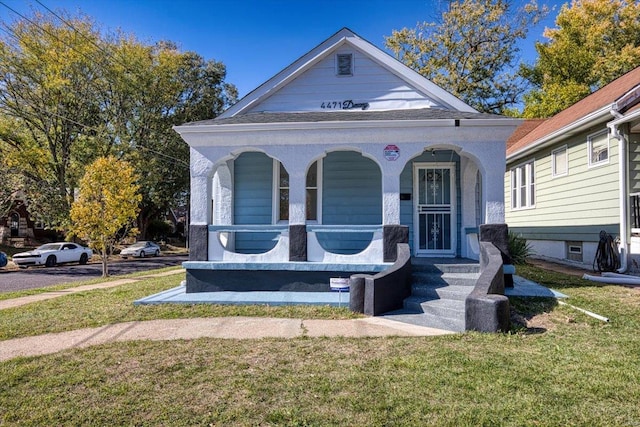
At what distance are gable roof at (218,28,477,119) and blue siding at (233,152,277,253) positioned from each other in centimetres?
125

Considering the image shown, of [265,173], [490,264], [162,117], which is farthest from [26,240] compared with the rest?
[490,264]

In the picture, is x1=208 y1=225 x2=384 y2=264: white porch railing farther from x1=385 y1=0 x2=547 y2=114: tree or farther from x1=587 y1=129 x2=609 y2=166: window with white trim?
x1=385 y1=0 x2=547 y2=114: tree

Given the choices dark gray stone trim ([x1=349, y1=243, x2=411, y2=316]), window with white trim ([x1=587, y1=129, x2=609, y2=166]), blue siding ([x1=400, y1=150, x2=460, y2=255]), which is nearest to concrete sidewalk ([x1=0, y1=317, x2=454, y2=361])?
dark gray stone trim ([x1=349, y1=243, x2=411, y2=316])

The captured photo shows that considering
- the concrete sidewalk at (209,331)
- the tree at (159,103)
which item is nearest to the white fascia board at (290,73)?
the concrete sidewalk at (209,331)

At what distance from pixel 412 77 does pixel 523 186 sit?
9134 millimetres


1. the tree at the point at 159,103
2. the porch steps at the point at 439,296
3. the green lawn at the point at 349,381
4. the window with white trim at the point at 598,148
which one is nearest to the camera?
the green lawn at the point at 349,381

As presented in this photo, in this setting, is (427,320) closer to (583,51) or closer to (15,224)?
(583,51)

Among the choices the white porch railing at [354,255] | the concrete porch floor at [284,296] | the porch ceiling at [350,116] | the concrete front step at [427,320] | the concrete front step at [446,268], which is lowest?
the concrete front step at [427,320]

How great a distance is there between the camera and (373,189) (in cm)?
971

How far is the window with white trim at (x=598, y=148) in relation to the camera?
35.3ft

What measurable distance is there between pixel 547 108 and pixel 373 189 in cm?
2049

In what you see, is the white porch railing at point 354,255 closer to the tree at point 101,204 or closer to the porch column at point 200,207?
the porch column at point 200,207

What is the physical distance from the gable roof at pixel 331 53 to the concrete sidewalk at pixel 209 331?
5444 mm

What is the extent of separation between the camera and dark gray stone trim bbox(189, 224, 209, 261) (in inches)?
325
